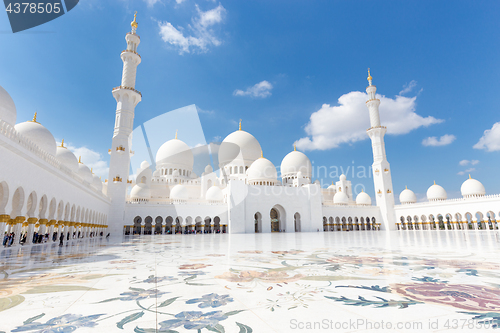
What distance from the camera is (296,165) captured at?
2977 cm

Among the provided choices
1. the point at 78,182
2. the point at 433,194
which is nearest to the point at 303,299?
the point at 78,182

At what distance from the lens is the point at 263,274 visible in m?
3.41

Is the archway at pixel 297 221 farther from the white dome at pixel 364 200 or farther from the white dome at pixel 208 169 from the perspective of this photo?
the white dome at pixel 364 200

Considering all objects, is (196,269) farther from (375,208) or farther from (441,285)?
(375,208)

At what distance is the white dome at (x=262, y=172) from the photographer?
24859 mm

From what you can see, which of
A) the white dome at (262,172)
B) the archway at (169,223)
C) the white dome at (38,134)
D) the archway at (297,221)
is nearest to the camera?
the white dome at (38,134)

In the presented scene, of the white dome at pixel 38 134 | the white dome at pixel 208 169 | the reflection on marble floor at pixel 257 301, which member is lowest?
the reflection on marble floor at pixel 257 301

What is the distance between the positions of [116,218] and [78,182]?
8.19m

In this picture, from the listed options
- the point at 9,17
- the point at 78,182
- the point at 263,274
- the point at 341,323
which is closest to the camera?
the point at 341,323

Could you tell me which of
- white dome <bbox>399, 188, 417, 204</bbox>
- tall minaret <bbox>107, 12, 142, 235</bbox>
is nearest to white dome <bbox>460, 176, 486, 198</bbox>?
white dome <bbox>399, 188, 417, 204</bbox>

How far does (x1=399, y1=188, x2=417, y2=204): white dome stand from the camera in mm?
30750

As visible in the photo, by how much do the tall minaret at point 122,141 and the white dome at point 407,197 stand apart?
2844 centimetres

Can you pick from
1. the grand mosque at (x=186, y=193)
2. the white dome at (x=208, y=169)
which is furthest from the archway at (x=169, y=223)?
the white dome at (x=208, y=169)

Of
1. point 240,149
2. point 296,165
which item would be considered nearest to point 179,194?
point 240,149
